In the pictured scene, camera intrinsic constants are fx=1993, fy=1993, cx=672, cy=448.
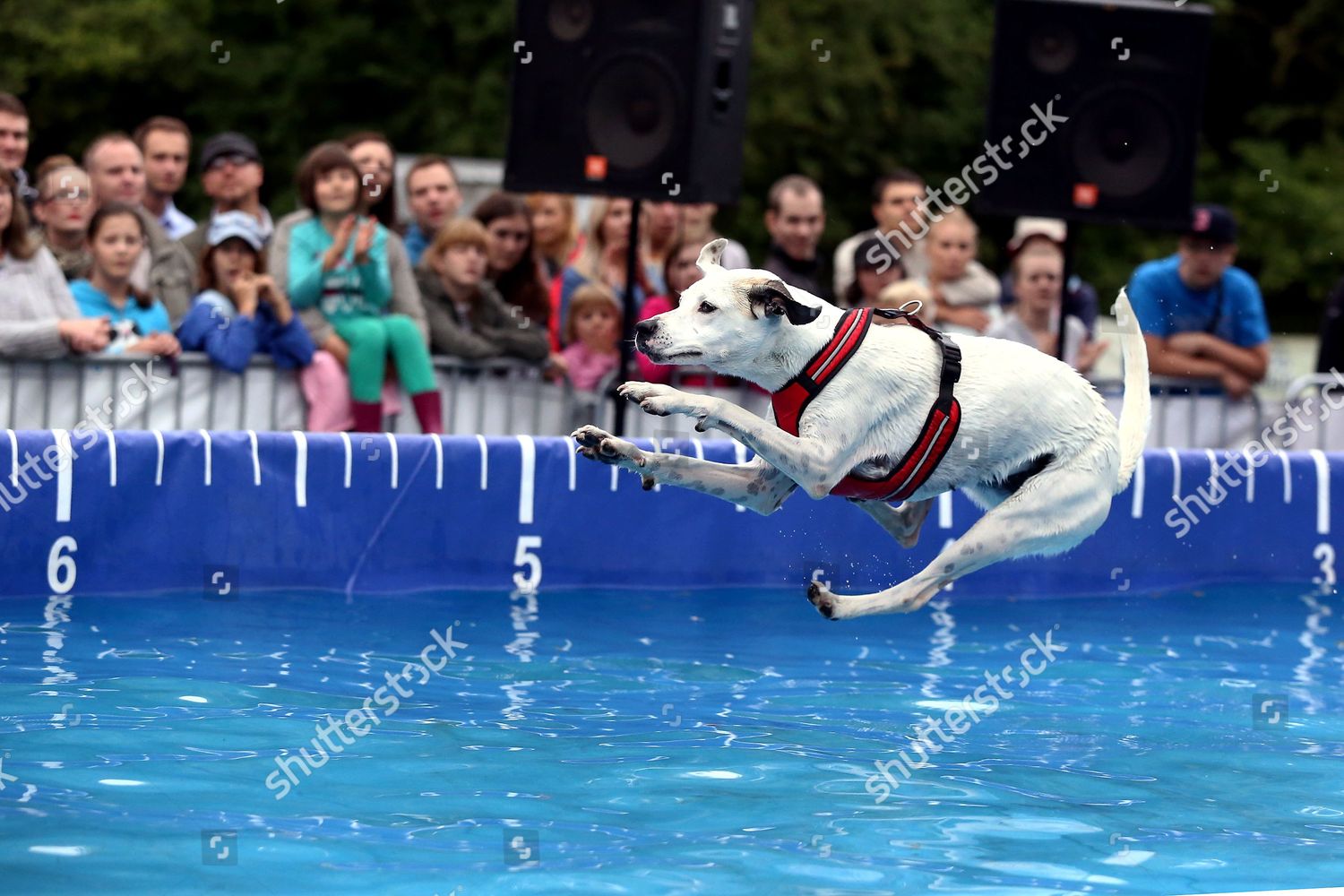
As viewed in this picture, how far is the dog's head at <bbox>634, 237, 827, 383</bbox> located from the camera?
→ 581cm

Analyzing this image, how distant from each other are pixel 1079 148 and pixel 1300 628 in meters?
2.95

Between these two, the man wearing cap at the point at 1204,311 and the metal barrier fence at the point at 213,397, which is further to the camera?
the man wearing cap at the point at 1204,311

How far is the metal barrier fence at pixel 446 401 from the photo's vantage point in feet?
29.1

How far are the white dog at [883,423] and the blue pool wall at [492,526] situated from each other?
7.96 ft

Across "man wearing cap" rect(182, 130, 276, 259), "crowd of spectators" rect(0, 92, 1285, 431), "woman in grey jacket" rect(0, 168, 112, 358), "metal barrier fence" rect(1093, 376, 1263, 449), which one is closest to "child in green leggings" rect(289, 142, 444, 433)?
"crowd of spectators" rect(0, 92, 1285, 431)

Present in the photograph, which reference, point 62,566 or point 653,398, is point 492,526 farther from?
point 653,398

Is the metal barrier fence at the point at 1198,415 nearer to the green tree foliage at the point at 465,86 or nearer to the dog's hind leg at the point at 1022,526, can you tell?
the dog's hind leg at the point at 1022,526

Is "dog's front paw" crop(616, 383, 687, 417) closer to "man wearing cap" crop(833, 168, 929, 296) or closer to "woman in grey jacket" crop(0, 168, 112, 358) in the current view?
"woman in grey jacket" crop(0, 168, 112, 358)

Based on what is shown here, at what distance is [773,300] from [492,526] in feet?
10.0

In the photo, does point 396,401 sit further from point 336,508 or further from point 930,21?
point 930,21

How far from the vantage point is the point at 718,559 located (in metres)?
8.96

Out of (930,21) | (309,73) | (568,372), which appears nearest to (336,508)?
(568,372)

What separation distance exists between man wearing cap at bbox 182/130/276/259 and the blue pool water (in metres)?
2.81

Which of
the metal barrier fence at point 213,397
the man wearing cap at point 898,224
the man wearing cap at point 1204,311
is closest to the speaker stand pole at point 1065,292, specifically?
the man wearing cap at point 1204,311
